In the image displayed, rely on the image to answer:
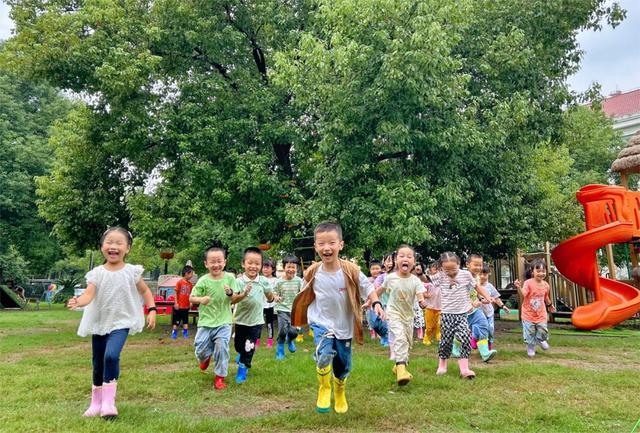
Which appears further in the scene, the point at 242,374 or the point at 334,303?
the point at 242,374

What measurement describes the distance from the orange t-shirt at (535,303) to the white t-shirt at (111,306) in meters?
6.95

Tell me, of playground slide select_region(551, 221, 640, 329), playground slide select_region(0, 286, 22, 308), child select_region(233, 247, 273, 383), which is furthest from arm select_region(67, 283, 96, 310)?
playground slide select_region(0, 286, 22, 308)

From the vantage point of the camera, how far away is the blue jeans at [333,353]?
5.12 meters

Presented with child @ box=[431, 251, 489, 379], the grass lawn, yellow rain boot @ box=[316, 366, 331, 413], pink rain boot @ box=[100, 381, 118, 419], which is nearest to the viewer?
the grass lawn

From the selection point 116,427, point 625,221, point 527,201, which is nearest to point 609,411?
point 116,427

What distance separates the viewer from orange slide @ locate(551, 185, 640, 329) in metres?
13.2

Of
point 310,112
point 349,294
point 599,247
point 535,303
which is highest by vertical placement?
point 310,112

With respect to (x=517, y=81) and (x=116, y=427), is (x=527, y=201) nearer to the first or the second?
(x=517, y=81)

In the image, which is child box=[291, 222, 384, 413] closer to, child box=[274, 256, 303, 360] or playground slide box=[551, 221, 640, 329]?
child box=[274, 256, 303, 360]

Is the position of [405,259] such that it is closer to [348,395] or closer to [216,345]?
[348,395]

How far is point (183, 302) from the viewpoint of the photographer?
12.6 m

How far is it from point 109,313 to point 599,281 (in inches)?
493

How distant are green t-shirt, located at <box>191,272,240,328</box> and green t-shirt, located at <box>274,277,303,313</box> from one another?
120 inches

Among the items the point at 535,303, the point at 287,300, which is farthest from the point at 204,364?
the point at 535,303
